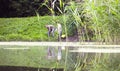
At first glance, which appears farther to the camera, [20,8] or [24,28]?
[20,8]

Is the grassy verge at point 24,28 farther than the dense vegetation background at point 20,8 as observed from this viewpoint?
No

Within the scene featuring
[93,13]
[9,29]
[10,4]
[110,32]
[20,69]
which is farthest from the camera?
[10,4]

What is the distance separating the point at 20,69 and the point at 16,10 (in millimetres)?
17857

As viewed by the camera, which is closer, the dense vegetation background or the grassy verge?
the grassy verge

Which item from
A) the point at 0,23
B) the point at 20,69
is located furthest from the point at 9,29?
the point at 20,69

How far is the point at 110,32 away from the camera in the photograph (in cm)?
838

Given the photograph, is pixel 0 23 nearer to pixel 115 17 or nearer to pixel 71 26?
→ pixel 71 26

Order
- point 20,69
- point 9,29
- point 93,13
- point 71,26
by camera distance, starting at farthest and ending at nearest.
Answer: point 9,29
point 71,26
point 93,13
point 20,69

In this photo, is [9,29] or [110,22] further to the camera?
[9,29]

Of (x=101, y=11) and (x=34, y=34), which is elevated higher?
(x=101, y=11)

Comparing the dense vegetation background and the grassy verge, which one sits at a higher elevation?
the dense vegetation background

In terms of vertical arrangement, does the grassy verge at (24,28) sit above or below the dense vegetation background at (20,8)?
below

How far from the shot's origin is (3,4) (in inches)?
942

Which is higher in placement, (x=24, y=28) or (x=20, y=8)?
(x=20, y=8)
